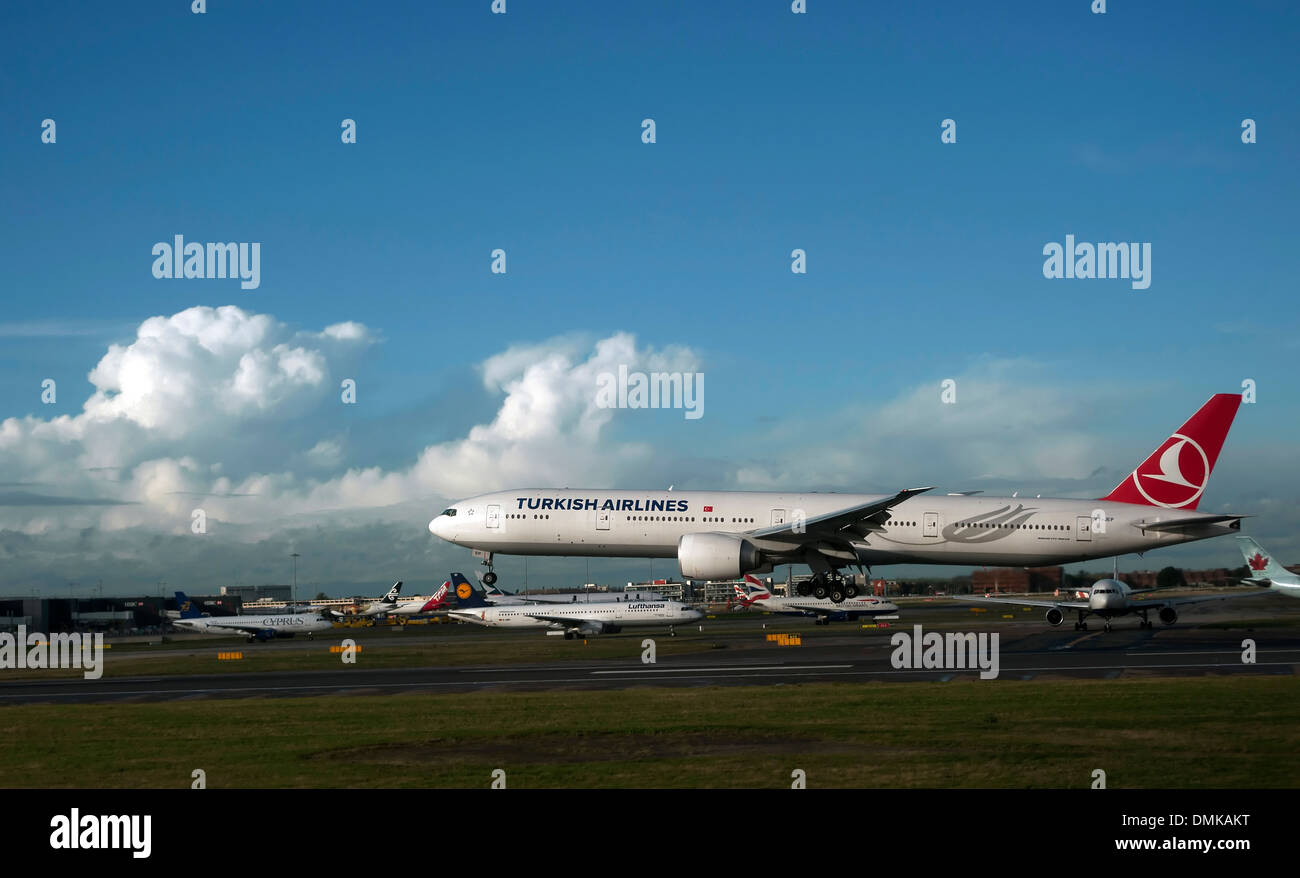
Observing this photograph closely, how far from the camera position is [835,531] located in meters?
45.3

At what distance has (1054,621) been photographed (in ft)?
198

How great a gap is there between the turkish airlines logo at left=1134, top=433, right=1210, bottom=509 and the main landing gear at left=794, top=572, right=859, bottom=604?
1678cm

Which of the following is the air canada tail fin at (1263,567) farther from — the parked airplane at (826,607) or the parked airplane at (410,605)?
the parked airplane at (410,605)

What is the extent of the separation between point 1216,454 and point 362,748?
4659 centimetres

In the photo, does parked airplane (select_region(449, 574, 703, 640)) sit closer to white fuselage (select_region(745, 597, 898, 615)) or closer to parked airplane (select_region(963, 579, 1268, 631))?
white fuselage (select_region(745, 597, 898, 615))

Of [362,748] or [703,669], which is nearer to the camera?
[362,748]

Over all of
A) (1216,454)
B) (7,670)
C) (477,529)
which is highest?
(1216,454)

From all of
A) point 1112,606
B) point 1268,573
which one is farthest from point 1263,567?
point 1112,606

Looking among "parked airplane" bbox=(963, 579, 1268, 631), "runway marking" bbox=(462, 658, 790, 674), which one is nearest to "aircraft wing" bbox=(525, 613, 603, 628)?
"runway marking" bbox=(462, 658, 790, 674)

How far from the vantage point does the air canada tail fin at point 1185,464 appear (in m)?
51.8
